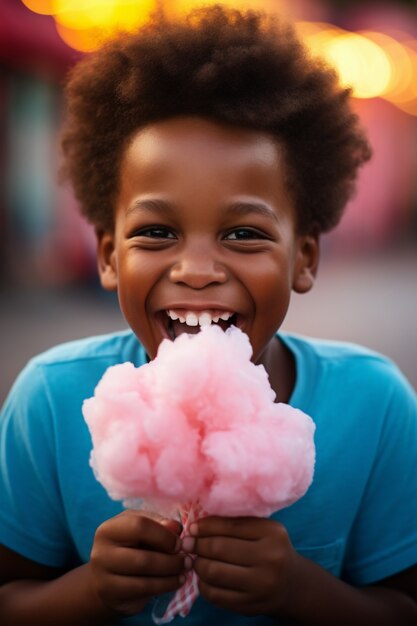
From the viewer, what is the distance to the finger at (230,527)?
5.04 ft

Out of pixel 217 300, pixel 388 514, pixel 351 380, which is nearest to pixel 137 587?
pixel 217 300

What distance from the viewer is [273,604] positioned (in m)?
1.64

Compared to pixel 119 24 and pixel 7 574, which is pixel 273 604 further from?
pixel 119 24

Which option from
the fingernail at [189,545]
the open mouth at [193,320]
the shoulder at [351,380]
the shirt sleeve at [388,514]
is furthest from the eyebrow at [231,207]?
the fingernail at [189,545]

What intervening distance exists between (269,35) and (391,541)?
51.5 inches

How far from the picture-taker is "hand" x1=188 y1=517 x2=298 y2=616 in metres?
1.54

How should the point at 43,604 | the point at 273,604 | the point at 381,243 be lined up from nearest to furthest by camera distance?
1. the point at 273,604
2. the point at 43,604
3. the point at 381,243

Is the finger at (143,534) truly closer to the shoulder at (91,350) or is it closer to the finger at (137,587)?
the finger at (137,587)

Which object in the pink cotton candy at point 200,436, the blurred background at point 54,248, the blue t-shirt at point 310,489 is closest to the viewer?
the pink cotton candy at point 200,436

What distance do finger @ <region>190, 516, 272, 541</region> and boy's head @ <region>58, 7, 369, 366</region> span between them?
48 centimetres

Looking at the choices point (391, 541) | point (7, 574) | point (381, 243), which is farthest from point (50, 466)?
point (381, 243)

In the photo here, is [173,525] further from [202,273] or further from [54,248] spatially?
[54,248]

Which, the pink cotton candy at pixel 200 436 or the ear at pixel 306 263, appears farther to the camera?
the ear at pixel 306 263

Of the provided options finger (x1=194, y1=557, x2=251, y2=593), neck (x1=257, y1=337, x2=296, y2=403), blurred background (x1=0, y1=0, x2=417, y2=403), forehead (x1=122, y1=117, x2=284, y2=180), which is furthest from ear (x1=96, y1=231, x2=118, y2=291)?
blurred background (x1=0, y1=0, x2=417, y2=403)
